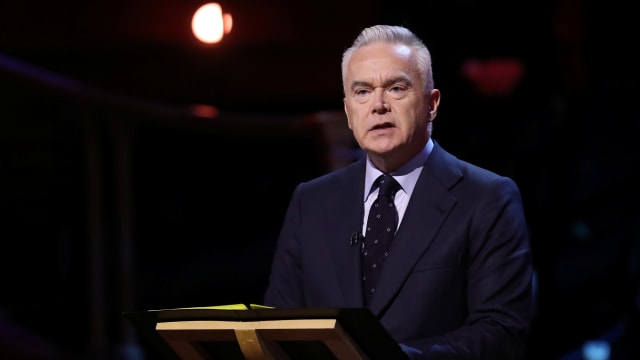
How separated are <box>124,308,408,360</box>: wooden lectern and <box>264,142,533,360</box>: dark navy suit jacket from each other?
0.53 ft

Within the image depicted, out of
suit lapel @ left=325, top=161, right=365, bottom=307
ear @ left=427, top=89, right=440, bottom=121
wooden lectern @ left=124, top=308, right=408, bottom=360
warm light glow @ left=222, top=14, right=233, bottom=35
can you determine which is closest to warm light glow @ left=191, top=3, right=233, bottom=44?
warm light glow @ left=222, top=14, right=233, bottom=35

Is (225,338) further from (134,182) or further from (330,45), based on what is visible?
(330,45)

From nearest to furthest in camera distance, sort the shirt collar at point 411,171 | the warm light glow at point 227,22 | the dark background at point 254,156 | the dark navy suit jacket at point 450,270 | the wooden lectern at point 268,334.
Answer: the wooden lectern at point 268,334 < the dark navy suit jacket at point 450,270 < the shirt collar at point 411,171 < the warm light glow at point 227,22 < the dark background at point 254,156

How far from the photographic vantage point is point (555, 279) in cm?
483

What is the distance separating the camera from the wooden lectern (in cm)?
157

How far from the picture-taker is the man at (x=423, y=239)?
5.87 ft

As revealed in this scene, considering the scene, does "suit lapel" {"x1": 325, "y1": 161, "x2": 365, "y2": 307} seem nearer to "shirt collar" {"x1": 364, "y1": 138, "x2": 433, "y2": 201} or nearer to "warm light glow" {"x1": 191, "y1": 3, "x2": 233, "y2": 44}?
"shirt collar" {"x1": 364, "y1": 138, "x2": 433, "y2": 201}

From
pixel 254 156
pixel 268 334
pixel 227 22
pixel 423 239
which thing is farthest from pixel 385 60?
pixel 254 156

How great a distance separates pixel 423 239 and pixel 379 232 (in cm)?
9

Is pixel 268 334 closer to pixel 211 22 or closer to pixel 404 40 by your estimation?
pixel 404 40

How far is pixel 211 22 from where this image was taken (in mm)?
2732

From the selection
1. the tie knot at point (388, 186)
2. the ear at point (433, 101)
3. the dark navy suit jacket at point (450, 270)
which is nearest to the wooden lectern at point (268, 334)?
the dark navy suit jacket at point (450, 270)

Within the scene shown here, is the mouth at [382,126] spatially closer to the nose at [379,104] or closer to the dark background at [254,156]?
the nose at [379,104]

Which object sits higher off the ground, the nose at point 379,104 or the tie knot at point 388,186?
the nose at point 379,104
